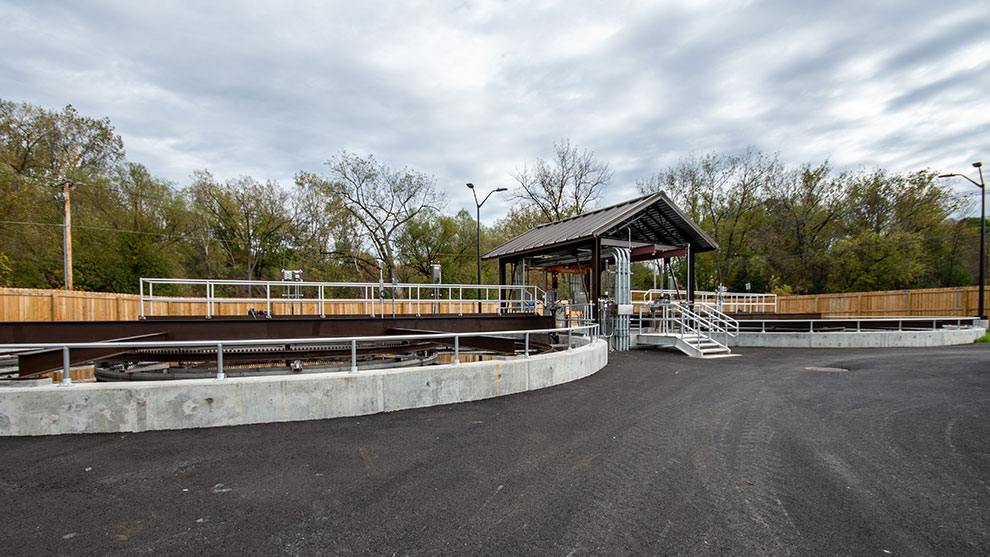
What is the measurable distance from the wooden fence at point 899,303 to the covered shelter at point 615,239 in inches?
697

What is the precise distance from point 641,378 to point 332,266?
33855 millimetres

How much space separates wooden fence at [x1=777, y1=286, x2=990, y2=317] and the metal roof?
59.4 ft

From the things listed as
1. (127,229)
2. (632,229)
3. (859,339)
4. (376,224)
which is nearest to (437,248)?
(376,224)

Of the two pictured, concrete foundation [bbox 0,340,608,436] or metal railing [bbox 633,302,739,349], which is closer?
concrete foundation [bbox 0,340,608,436]

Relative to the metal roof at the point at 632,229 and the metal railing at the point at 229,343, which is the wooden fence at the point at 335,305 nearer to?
the metal roof at the point at 632,229

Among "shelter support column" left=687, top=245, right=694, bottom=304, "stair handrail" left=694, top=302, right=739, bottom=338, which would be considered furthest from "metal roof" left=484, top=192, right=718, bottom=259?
"stair handrail" left=694, top=302, right=739, bottom=338

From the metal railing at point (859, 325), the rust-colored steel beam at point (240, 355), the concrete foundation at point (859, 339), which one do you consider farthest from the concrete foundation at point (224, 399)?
the metal railing at point (859, 325)

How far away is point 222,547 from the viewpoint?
116 inches

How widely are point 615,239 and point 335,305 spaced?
15975 millimetres

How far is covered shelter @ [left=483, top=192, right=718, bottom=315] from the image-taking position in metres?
16.5

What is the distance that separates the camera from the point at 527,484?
3977mm

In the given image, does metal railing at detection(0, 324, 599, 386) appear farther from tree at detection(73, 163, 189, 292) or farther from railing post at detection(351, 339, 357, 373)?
tree at detection(73, 163, 189, 292)

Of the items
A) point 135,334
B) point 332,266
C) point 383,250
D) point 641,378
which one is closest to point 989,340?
point 641,378

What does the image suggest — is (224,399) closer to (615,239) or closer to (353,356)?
(353,356)
